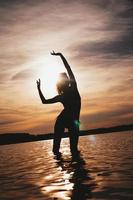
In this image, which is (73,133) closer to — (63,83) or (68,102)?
(68,102)

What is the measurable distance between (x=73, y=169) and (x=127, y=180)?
256 cm

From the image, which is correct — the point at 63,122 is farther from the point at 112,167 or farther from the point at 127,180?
the point at 127,180

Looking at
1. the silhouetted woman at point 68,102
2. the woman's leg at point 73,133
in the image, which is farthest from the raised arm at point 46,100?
the woman's leg at point 73,133

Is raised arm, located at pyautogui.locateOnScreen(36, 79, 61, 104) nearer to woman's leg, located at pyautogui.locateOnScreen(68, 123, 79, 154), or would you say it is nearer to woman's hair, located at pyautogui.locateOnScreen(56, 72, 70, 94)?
woman's hair, located at pyautogui.locateOnScreen(56, 72, 70, 94)

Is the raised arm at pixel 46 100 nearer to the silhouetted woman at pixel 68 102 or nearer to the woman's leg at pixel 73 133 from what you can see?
the silhouetted woman at pixel 68 102

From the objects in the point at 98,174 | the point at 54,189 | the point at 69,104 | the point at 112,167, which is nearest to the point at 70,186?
the point at 54,189

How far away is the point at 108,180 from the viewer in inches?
325

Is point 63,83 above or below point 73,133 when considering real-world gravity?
above

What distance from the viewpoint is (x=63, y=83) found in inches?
467

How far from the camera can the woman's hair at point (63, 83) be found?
1180cm

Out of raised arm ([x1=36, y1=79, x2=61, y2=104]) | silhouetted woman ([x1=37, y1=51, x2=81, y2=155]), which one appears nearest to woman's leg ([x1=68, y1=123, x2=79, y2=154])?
silhouetted woman ([x1=37, y1=51, x2=81, y2=155])

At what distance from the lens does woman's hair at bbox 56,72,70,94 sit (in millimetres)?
11797

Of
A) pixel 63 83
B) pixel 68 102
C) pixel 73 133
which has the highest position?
pixel 63 83

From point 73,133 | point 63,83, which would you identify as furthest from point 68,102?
point 73,133
